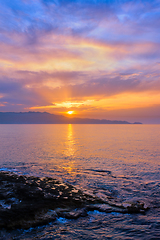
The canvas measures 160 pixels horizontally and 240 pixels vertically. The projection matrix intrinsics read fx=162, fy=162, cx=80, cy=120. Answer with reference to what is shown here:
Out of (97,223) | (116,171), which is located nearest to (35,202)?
(97,223)

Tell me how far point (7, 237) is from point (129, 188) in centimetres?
1256

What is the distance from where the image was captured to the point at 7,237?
9.20 m

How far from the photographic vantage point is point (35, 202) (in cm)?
1318

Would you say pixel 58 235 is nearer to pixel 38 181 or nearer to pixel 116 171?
pixel 38 181

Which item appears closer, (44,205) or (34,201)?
(44,205)

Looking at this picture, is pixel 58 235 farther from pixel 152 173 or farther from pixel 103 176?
pixel 152 173

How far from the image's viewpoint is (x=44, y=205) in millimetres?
12727

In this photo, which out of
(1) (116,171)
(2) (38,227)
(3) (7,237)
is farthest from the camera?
(1) (116,171)

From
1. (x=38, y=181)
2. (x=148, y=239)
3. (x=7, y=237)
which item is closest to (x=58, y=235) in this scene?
(x=7, y=237)

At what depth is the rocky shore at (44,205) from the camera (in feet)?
35.7

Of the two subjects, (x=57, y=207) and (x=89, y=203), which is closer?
(x=57, y=207)

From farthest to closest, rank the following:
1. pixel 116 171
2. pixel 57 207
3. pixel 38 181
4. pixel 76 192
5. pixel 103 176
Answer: pixel 116 171 → pixel 103 176 → pixel 38 181 → pixel 76 192 → pixel 57 207

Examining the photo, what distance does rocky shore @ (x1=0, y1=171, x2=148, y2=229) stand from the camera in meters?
10.9

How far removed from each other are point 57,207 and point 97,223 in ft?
11.1
